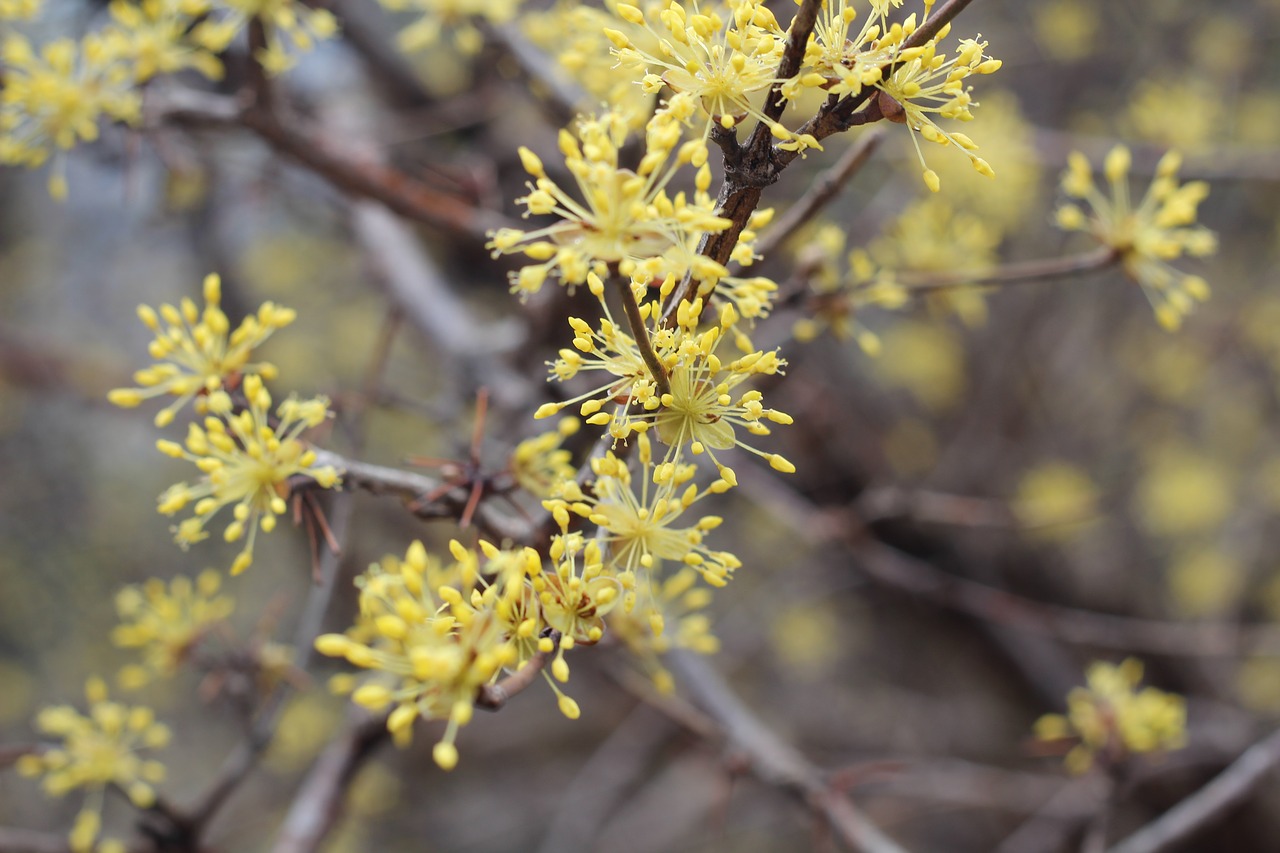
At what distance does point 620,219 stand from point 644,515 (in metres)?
0.34

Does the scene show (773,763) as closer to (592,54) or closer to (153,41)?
(592,54)

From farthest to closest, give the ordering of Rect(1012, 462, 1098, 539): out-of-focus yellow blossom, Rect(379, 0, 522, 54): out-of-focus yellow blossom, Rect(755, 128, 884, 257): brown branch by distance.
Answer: Rect(1012, 462, 1098, 539): out-of-focus yellow blossom, Rect(379, 0, 522, 54): out-of-focus yellow blossom, Rect(755, 128, 884, 257): brown branch

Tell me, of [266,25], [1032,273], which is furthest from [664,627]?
[266,25]

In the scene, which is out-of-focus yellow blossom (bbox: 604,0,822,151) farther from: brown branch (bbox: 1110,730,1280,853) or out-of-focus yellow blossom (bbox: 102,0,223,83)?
brown branch (bbox: 1110,730,1280,853)

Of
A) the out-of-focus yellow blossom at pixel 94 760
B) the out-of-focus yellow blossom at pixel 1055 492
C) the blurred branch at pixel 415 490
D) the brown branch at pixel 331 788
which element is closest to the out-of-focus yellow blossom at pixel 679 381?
the blurred branch at pixel 415 490

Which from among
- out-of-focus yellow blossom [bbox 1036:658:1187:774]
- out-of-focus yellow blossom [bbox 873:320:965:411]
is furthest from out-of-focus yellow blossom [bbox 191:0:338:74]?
out-of-focus yellow blossom [bbox 873:320:965:411]

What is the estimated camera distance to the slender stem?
80 cm

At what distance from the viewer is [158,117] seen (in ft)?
6.23

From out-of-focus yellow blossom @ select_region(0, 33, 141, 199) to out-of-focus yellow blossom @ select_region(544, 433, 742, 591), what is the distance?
1.33m

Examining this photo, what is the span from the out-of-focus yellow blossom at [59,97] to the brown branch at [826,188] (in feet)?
4.24

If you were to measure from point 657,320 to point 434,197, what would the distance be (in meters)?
1.42

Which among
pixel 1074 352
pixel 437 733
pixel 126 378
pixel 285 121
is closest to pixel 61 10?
pixel 285 121

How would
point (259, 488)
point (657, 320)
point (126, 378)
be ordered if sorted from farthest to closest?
point (126, 378) → point (259, 488) → point (657, 320)

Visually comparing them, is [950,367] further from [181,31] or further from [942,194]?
[181,31]
